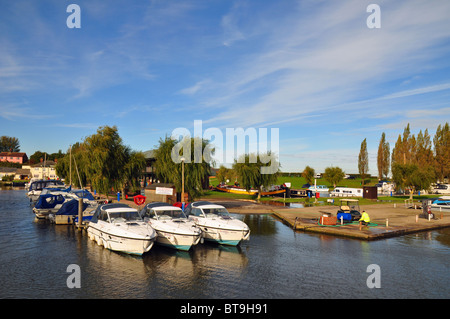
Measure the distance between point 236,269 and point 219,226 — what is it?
4971mm

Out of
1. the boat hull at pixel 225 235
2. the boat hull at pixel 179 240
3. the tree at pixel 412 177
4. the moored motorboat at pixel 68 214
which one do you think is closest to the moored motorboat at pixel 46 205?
the moored motorboat at pixel 68 214

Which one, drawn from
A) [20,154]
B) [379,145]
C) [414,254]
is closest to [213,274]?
[414,254]

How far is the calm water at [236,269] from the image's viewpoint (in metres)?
12.5

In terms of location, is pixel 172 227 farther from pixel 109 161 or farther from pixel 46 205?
pixel 109 161

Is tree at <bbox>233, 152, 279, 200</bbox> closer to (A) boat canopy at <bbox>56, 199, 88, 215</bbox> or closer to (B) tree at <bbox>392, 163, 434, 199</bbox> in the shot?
(B) tree at <bbox>392, 163, 434, 199</bbox>

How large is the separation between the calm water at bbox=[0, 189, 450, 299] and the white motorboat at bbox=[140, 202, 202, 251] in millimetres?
826

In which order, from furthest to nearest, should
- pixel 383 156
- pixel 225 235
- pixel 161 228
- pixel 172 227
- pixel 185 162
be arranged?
pixel 383 156 → pixel 185 162 → pixel 225 235 → pixel 161 228 → pixel 172 227

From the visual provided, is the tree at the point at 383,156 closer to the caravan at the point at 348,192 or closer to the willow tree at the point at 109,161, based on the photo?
the caravan at the point at 348,192

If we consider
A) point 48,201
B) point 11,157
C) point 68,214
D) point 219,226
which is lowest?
point 68,214

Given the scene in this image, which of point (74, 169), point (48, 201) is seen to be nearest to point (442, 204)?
point (48, 201)

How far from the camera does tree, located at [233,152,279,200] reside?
2025 inches

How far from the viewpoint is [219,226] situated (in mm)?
20281

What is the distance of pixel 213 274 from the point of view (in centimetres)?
1469
